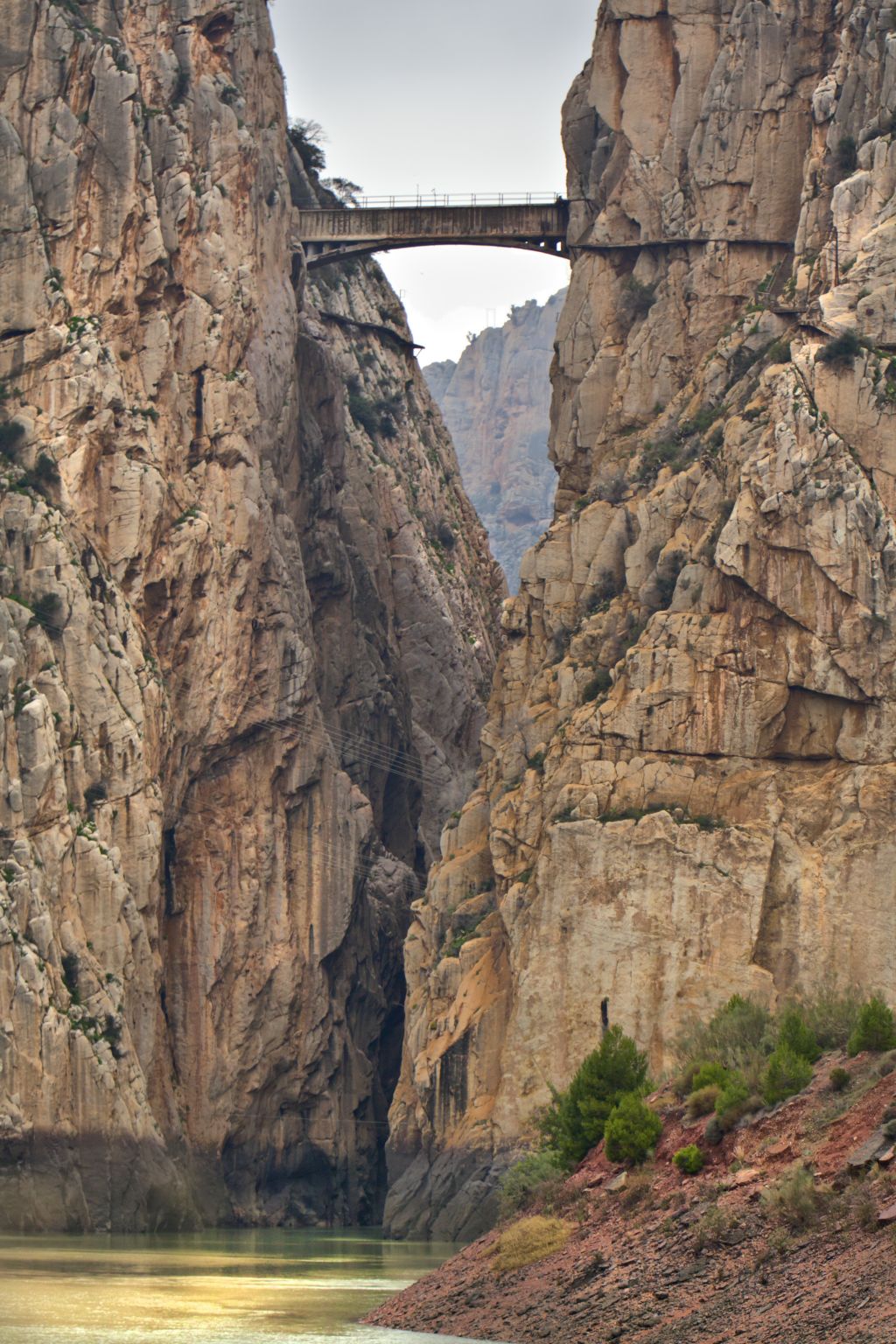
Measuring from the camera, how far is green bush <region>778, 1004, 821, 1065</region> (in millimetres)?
56125

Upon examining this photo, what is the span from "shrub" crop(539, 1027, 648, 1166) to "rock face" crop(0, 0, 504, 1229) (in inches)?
1351

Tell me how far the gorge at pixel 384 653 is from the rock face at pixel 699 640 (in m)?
0.17

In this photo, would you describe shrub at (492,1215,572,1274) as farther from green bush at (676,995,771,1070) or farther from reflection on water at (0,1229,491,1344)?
green bush at (676,995,771,1070)

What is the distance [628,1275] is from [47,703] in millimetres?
53631

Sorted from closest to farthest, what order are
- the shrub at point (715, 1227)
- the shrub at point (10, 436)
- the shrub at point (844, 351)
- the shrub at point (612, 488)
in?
the shrub at point (715, 1227) < the shrub at point (844, 351) < the shrub at point (612, 488) < the shrub at point (10, 436)

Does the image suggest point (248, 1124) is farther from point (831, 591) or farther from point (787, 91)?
point (787, 91)

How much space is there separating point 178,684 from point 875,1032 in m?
61.6

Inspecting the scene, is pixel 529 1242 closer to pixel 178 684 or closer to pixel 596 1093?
pixel 596 1093

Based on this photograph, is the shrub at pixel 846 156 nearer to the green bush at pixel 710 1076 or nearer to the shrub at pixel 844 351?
the shrub at pixel 844 351

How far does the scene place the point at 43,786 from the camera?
3816 inches

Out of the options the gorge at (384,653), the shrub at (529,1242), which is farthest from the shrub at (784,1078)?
the gorge at (384,653)

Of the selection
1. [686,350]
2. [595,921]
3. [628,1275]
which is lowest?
[628,1275]

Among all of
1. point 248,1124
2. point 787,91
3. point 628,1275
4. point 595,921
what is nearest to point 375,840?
point 248,1124

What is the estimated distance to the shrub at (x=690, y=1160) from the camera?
5216 cm
